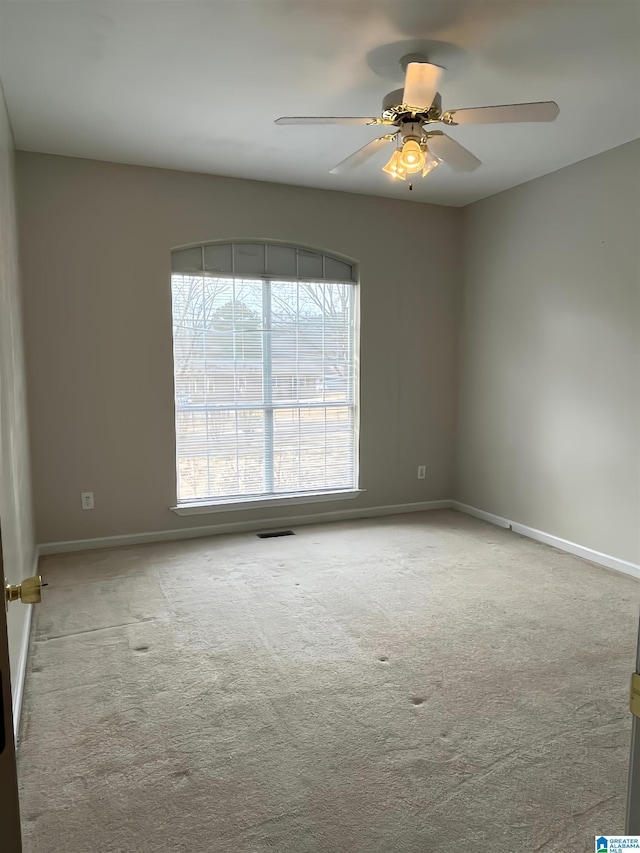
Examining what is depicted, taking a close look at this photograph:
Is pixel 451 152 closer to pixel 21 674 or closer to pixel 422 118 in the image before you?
pixel 422 118

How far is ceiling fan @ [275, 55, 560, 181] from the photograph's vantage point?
90.1 inches

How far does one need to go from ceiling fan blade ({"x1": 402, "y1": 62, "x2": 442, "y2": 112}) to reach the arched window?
218 cm

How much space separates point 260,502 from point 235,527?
10.6 inches

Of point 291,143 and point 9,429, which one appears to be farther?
point 291,143

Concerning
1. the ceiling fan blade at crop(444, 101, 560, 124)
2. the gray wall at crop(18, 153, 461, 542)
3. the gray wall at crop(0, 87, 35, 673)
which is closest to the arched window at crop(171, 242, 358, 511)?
the gray wall at crop(18, 153, 461, 542)

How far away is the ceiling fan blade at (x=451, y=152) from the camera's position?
2635 mm

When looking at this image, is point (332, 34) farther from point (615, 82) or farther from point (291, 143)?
point (615, 82)

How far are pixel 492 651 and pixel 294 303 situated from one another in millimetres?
2929

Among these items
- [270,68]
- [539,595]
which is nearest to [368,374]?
[539,595]

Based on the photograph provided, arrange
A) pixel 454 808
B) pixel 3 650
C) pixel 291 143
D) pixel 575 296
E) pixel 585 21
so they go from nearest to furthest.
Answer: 1. pixel 3 650
2. pixel 454 808
3. pixel 585 21
4. pixel 291 143
5. pixel 575 296

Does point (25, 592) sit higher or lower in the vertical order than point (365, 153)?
lower

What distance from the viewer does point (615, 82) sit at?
2715 millimetres

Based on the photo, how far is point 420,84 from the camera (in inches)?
89.3

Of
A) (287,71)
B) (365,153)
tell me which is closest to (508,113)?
(365,153)
